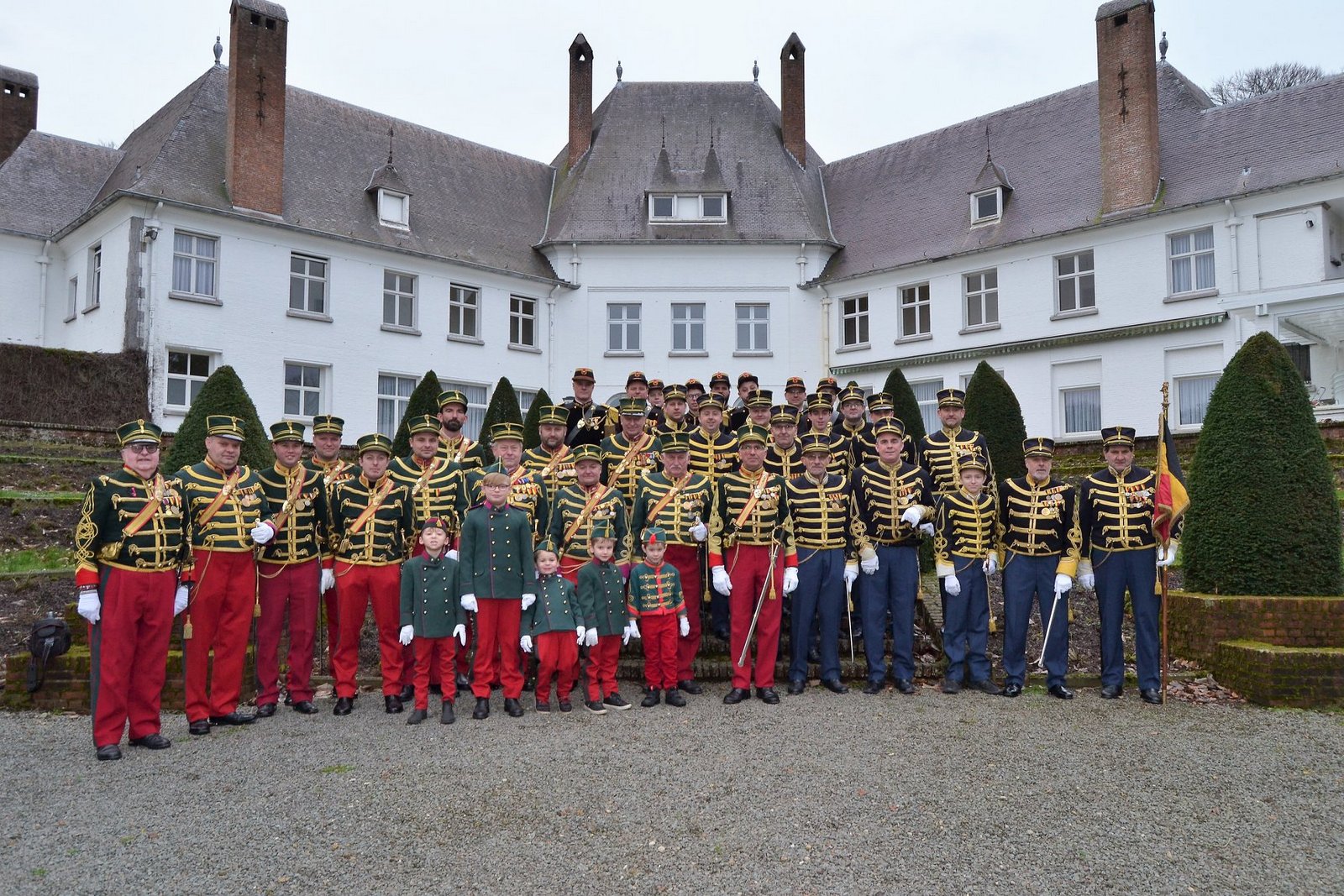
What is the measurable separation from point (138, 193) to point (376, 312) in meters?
6.06

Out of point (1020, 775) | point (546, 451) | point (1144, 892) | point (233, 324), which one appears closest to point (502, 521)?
point (546, 451)

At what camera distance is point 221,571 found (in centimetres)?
742

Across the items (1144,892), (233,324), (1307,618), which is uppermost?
(233,324)

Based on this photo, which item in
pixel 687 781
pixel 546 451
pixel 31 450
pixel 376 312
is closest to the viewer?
pixel 687 781

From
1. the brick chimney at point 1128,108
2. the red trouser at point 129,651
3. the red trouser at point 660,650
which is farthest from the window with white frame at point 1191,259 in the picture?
the red trouser at point 129,651

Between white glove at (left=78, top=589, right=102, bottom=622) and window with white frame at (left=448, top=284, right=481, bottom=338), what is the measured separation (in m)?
20.8

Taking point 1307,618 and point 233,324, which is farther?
point 233,324

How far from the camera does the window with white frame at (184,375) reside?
22047mm

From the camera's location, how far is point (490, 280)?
90.4ft

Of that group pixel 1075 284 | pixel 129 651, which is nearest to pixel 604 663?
pixel 129 651

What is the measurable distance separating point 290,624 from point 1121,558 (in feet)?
22.9

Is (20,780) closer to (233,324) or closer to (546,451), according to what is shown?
(546,451)

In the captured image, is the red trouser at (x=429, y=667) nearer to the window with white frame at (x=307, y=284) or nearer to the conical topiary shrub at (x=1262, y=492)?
the conical topiary shrub at (x=1262, y=492)

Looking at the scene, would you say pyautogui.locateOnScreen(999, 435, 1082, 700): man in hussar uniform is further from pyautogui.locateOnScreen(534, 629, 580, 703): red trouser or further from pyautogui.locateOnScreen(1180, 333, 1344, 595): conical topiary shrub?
pyautogui.locateOnScreen(534, 629, 580, 703): red trouser
